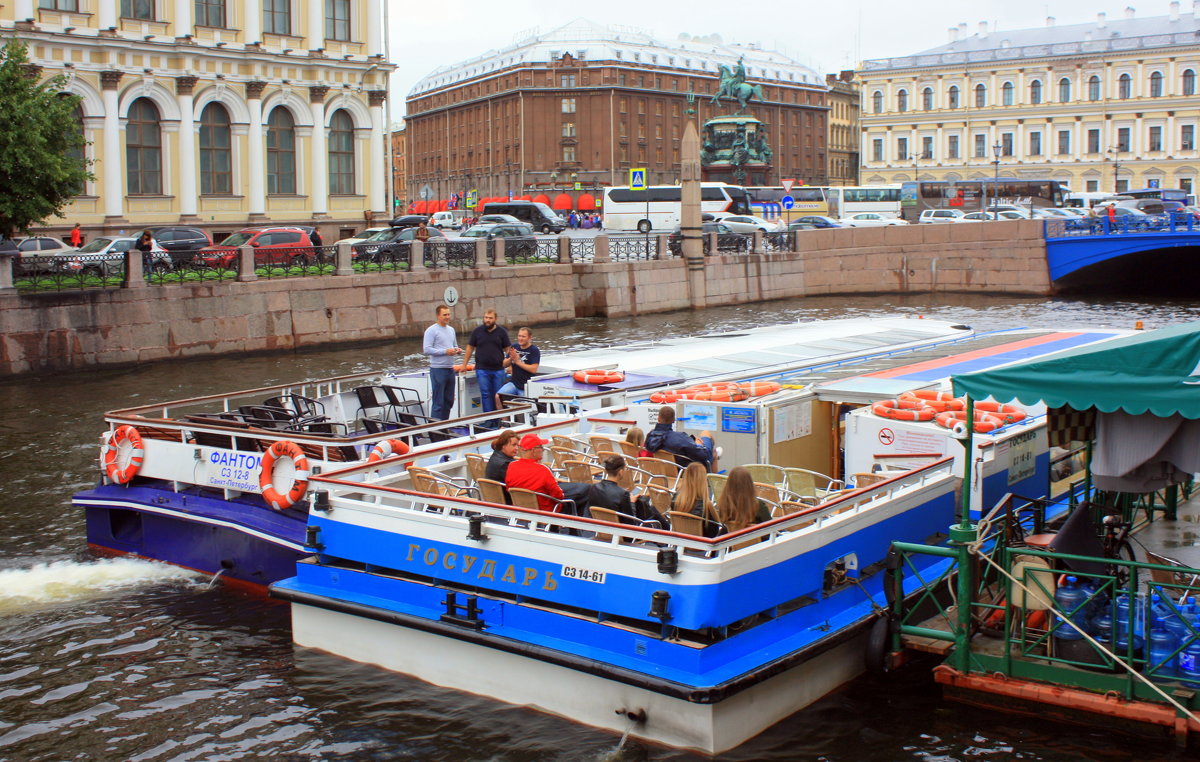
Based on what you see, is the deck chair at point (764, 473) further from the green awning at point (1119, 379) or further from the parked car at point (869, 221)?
the parked car at point (869, 221)

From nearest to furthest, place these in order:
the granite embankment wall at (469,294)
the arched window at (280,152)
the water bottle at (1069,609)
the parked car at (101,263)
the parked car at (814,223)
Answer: the water bottle at (1069,609)
the granite embankment wall at (469,294)
the parked car at (101,263)
the arched window at (280,152)
the parked car at (814,223)

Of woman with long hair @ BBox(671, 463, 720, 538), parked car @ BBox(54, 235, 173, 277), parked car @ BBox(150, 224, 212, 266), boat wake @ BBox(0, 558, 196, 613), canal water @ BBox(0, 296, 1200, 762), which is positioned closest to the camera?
canal water @ BBox(0, 296, 1200, 762)

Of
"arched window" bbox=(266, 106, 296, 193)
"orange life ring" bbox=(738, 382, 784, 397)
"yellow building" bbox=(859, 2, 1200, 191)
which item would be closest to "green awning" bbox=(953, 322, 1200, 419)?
"orange life ring" bbox=(738, 382, 784, 397)

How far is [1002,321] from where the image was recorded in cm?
3559

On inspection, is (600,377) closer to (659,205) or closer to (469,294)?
(469,294)

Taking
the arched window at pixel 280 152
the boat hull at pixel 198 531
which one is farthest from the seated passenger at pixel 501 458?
the arched window at pixel 280 152

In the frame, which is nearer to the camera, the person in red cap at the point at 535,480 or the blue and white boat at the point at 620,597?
the blue and white boat at the point at 620,597

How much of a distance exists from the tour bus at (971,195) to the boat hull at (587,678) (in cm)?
6028

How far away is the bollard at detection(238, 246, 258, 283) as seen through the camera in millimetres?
27358

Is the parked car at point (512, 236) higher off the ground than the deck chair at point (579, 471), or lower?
higher

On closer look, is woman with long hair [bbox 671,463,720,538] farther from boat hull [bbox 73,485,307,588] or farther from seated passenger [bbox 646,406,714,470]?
boat hull [bbox 73,485,307,588]

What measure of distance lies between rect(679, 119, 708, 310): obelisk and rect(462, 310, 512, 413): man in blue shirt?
23980 mm

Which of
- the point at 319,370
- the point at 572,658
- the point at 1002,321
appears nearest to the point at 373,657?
the point at 572,658

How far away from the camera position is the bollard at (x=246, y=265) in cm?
2736
